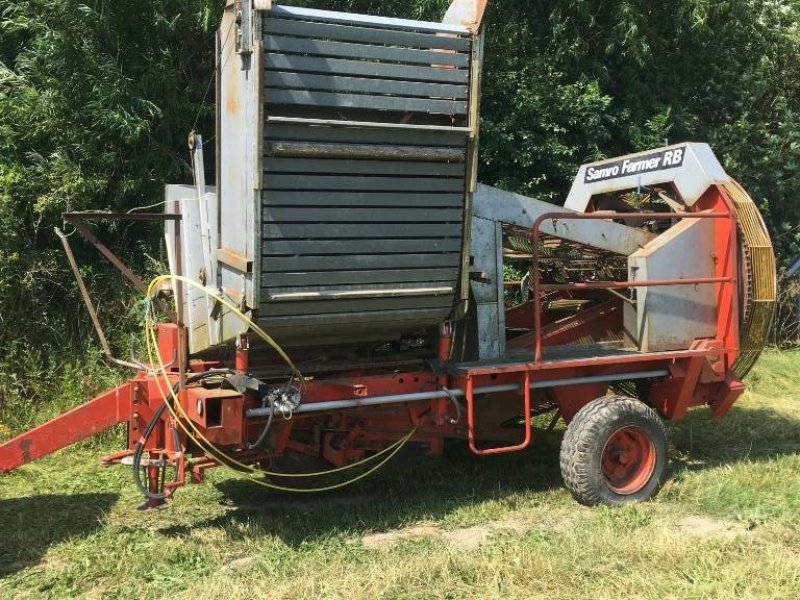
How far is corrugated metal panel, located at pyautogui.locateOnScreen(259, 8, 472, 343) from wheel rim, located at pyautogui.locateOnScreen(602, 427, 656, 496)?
5.88 feet

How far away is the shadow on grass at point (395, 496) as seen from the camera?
513 centimetres

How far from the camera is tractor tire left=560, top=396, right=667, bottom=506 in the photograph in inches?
214

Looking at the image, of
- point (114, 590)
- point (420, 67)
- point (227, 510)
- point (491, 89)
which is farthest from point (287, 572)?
point (491, 89)

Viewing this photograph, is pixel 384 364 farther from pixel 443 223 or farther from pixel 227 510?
pixel 227 510

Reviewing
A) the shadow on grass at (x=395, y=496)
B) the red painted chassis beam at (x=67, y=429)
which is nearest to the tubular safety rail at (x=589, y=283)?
the shadow on grass at (x=395, y=496)

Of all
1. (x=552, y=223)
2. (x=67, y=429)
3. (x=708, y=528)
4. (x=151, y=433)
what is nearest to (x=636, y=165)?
(x=552, y=223)

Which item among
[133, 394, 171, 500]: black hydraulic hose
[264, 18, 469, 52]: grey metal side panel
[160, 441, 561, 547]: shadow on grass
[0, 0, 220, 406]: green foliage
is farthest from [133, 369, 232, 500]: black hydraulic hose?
[0, 0, 220, 406]: green foliage

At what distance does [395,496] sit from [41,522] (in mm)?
2339

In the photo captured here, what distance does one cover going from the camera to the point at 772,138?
1227 centimetres

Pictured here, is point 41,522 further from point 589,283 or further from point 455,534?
point 589,283

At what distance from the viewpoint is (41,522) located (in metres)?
5.25

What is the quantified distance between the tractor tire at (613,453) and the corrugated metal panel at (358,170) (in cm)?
146

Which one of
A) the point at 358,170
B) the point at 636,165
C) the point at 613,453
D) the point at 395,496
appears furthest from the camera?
the point at 636,165

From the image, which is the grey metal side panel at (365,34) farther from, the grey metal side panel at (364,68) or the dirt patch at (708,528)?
the dirt patch at (708,528)
